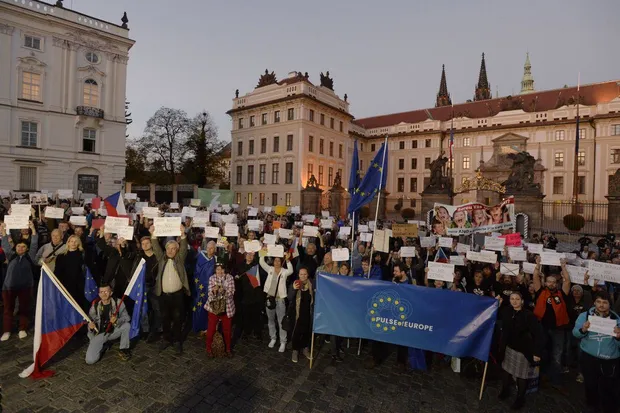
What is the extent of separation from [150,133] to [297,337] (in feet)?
149

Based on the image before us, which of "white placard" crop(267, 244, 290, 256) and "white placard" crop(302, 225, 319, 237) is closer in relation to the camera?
"white placard" crop(267, 244, 290, 256)

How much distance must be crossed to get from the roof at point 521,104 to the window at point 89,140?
40452mm

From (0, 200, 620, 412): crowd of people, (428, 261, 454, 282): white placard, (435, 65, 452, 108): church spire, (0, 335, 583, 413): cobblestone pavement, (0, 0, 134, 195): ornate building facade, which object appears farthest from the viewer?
(435, 65, 452, 108): church spire

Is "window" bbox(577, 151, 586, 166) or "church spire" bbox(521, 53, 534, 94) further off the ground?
"church spire" bbox(521, 53, 534, 94)

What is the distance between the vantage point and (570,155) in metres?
44.3

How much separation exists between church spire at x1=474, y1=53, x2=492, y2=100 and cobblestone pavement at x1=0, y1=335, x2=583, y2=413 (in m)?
87.9

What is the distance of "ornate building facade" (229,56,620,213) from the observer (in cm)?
4228

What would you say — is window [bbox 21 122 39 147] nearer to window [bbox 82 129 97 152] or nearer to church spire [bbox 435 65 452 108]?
window [bbox 82 129 97 152]

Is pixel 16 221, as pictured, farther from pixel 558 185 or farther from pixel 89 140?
pixel 558 185

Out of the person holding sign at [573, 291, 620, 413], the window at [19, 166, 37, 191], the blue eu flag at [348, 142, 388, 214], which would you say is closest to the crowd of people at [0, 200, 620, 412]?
the person holding sign at [573, 291, 620, 413]

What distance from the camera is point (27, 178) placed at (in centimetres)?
2953

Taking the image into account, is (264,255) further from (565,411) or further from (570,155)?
(570,155)

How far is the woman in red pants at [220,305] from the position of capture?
6448 millimetres


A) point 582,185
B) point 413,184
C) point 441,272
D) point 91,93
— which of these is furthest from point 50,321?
point 582,185
